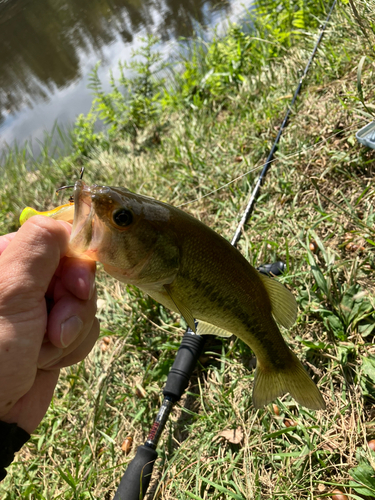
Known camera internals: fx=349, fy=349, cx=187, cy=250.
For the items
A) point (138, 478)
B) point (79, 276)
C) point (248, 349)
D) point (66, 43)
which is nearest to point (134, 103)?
point (248, 349)

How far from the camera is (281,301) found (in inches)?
81.9

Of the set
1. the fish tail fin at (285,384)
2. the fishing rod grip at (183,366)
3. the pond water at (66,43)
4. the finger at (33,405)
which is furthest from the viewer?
the pond water at (66,43)

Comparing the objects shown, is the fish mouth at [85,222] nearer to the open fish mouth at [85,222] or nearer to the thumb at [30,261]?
the open fish mouth at [85,222]

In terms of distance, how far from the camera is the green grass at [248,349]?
2.27m

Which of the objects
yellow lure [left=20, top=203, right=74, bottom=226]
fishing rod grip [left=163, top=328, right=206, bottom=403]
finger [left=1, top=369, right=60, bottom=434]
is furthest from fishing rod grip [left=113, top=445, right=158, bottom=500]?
yellow lure [left=20, top=203, right=74, bottom=226]

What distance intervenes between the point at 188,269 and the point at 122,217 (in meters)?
0.44

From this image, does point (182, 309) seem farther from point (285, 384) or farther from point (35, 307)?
point (285, 384)

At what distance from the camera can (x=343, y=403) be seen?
7.57 ft

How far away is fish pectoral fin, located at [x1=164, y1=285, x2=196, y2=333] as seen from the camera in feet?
5.83

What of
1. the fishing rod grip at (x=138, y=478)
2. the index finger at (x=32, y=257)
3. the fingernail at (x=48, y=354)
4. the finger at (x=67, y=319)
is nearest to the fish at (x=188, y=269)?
the index finger at (x=32, y=257)

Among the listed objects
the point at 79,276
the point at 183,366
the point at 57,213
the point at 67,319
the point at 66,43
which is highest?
the point at 66,43

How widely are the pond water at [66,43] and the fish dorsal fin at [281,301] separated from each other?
26.4ft

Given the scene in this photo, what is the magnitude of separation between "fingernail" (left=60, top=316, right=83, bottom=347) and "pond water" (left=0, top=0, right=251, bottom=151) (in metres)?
7.88

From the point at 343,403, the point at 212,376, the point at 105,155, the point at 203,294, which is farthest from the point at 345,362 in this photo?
the point at 105,155
